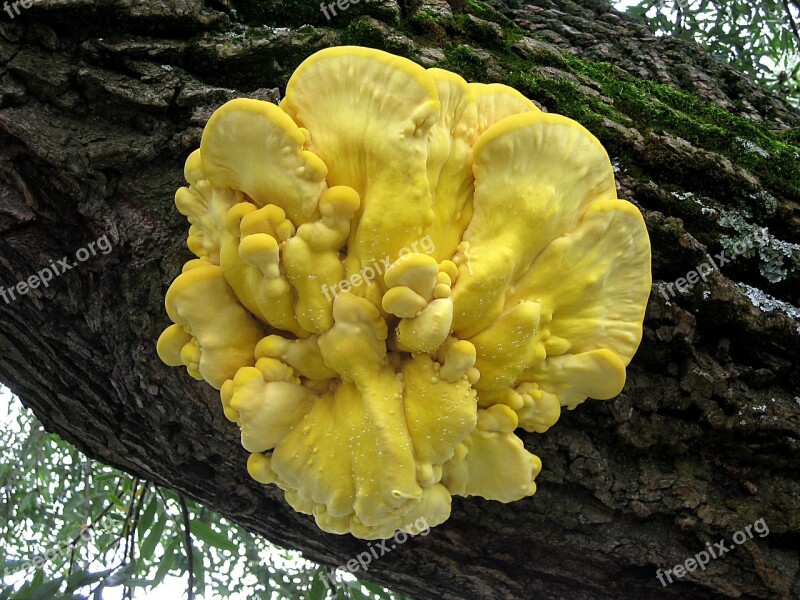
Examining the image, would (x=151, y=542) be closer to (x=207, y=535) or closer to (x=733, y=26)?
(x=207, y=535)

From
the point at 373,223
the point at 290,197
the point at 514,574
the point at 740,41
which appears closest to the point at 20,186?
the point at 290,197

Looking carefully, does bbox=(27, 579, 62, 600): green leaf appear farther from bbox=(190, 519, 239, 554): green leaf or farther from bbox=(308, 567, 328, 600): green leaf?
bbox=(308, 567, 328, 600): green leaf

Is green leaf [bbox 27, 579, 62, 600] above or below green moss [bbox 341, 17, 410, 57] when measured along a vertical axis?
below

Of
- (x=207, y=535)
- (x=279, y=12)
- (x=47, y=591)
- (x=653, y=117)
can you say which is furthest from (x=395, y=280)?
(x=207, y=535)

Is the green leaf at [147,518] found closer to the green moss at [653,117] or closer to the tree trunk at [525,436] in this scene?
the tree trunk at [525,436]

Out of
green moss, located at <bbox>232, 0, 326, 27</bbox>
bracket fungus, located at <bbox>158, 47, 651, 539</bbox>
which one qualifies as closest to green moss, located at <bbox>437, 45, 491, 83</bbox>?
green moss, located at <bbox>232, 0, 326, 27</bbox>
